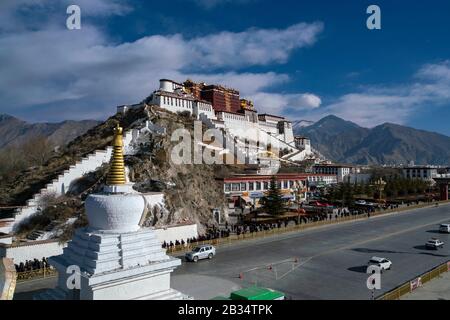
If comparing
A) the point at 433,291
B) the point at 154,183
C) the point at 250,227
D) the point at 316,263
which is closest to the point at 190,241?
the point at 250,227

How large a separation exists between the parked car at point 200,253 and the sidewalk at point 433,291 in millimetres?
13932

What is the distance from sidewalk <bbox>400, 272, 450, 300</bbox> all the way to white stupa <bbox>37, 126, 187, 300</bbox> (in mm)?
12132

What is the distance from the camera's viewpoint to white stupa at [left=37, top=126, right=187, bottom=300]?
14.7 metres

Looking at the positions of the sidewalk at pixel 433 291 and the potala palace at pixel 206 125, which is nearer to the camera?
the sidewalk at pixel 433 291

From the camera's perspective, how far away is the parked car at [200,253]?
28.1 metres

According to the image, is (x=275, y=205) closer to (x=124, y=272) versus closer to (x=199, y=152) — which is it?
(x=199, y=152)

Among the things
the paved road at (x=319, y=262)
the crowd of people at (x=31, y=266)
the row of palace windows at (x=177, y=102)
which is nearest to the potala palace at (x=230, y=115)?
the row of palace windows at (x=177, y=102)

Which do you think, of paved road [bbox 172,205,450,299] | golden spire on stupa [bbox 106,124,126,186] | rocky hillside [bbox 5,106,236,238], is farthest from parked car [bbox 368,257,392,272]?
rocky hillside [bbox 5,106,236,238]

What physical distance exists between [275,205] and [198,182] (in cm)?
989

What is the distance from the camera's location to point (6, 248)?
26.3m

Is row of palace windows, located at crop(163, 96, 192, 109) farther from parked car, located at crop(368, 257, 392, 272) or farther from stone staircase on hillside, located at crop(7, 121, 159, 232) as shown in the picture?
parked car, located at crop(368, 257, 392, 272)

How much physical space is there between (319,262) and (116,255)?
1714 centimetres

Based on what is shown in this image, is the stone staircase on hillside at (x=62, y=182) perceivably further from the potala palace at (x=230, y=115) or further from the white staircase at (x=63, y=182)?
the potala palace at (x=230, y=115)

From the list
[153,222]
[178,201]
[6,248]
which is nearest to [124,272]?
[6,248]
